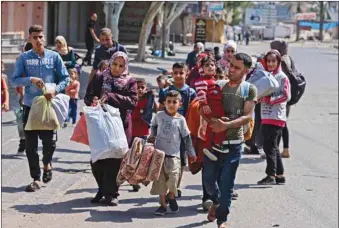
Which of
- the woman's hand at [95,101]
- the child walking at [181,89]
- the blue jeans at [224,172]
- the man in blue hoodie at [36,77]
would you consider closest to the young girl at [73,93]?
the man in blue hoodie at [36,77]

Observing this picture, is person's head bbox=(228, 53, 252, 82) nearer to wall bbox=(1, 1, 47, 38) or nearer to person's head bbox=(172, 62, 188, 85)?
person's head bbox=(172, 62, 188, 85)

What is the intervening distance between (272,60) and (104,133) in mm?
2563

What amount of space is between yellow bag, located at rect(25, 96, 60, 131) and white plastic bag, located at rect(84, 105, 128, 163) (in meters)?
0.67

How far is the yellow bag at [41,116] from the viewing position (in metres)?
8.16

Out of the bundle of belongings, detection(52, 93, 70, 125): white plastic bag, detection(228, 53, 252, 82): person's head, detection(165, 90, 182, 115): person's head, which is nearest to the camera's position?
detection(228, 53, 252, 82): person's head

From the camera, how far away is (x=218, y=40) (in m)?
72.8

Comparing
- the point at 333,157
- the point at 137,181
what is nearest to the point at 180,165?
the point at 137,181

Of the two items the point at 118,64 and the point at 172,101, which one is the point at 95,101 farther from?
the point at 172,101

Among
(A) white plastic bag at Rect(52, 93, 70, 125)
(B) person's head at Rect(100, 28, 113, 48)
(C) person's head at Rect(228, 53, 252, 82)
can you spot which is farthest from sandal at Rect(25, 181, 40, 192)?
(C) person's head at Rect(228, 53, 252, 82)

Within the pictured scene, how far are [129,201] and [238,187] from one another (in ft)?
5.95

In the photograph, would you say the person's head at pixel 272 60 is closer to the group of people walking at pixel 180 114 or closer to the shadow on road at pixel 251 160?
the group of people walking at pixel 180 114

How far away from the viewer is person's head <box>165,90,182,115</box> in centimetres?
763

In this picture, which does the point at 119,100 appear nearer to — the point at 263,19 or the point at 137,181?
the point at 137,181

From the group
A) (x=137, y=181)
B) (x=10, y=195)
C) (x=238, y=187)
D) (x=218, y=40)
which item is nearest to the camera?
(x=137, y=181)
